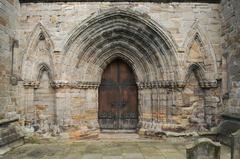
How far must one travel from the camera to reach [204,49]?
7777 millimetres

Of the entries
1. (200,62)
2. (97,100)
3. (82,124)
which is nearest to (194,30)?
(200,62)

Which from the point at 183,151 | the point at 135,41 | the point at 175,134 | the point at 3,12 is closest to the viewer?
the point at 183,151

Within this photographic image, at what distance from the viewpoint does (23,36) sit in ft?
25.5

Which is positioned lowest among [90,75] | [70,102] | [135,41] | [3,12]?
[70,102]

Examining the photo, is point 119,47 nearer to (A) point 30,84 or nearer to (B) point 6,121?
(A) point 30,84

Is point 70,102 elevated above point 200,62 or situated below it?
below

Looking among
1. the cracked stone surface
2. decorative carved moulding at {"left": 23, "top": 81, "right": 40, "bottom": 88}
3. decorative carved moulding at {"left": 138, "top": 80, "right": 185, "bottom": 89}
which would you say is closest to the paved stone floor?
the cracked stone surface

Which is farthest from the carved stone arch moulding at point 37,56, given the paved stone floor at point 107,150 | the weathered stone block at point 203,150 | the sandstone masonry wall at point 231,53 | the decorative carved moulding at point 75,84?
the weathered stone block at point 203,150

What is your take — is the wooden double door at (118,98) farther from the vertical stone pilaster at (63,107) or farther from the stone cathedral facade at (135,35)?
the vertical stone pilaster at (63,107)

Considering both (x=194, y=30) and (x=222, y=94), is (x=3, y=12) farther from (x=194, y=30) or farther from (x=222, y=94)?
(x=222, y=94)

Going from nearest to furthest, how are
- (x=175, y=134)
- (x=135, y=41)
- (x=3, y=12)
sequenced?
(x=3, y=12), (x=175, y=134), (x=135, y=41)

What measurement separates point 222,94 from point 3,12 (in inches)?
225

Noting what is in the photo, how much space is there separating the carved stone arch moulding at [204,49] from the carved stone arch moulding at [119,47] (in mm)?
362

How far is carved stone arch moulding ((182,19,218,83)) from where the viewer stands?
7.73 meters
